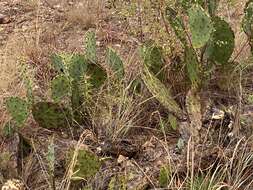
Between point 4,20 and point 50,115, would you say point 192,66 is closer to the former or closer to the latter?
point 50,115

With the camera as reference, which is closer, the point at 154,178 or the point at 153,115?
the point at 154,178

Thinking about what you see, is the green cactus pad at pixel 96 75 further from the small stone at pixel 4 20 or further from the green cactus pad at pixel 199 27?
the small stone at pixel 4 20

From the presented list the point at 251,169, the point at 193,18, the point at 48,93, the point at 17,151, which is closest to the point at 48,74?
the point at 48,93

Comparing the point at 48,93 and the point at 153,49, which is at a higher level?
the point at 153,49

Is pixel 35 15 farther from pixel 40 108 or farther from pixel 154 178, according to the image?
pixel 154 178

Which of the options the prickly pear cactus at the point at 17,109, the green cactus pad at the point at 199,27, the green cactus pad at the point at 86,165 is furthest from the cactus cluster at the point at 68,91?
the green cactus pad at the point at 199,27

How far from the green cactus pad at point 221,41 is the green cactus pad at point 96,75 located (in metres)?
0.58

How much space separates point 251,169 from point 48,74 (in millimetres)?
1499

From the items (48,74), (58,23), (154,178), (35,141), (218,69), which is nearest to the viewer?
(154,178)

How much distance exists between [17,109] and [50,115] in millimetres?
198

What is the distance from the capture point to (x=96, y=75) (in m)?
3.05

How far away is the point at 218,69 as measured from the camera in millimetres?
3301

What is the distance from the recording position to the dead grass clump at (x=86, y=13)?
4.26 metres

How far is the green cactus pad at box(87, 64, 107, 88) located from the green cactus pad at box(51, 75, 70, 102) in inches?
7.4
